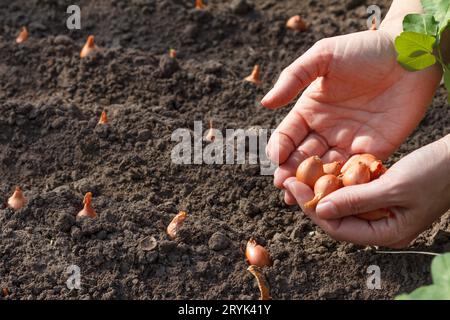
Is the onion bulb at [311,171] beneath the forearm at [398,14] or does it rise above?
beneath

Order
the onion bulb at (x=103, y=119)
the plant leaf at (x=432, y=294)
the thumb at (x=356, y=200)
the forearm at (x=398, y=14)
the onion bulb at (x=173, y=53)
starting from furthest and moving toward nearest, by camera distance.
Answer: the onion bulb at (x=173, y=53) → the onion bulb at (x=103, y=119) → the forearm at (x=398, y=14) → the thumb at (x=356, y=200) → the plant leaf at (x=432, y=294)

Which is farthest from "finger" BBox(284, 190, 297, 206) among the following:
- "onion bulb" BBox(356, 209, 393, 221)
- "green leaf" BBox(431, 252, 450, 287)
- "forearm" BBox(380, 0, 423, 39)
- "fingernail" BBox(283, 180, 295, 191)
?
"green leaf" BBox(431, 252, 450, 287)

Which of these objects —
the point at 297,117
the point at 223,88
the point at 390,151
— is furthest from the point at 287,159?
the point at 223,88

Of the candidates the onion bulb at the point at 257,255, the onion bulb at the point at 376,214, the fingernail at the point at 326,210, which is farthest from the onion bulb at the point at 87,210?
the onion bulb at the point at 376,214

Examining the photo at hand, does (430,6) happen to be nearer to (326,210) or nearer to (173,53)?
(326,210)

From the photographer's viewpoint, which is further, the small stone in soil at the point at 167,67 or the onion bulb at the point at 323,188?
the small stone in soil at the point at 167,67

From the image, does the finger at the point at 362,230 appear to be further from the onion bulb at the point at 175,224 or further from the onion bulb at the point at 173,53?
the onion bulb at the point at 173,53

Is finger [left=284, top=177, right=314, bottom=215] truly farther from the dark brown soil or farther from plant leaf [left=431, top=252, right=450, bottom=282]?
plant leaf [left=431, top=252, right=450, bottom=282]
